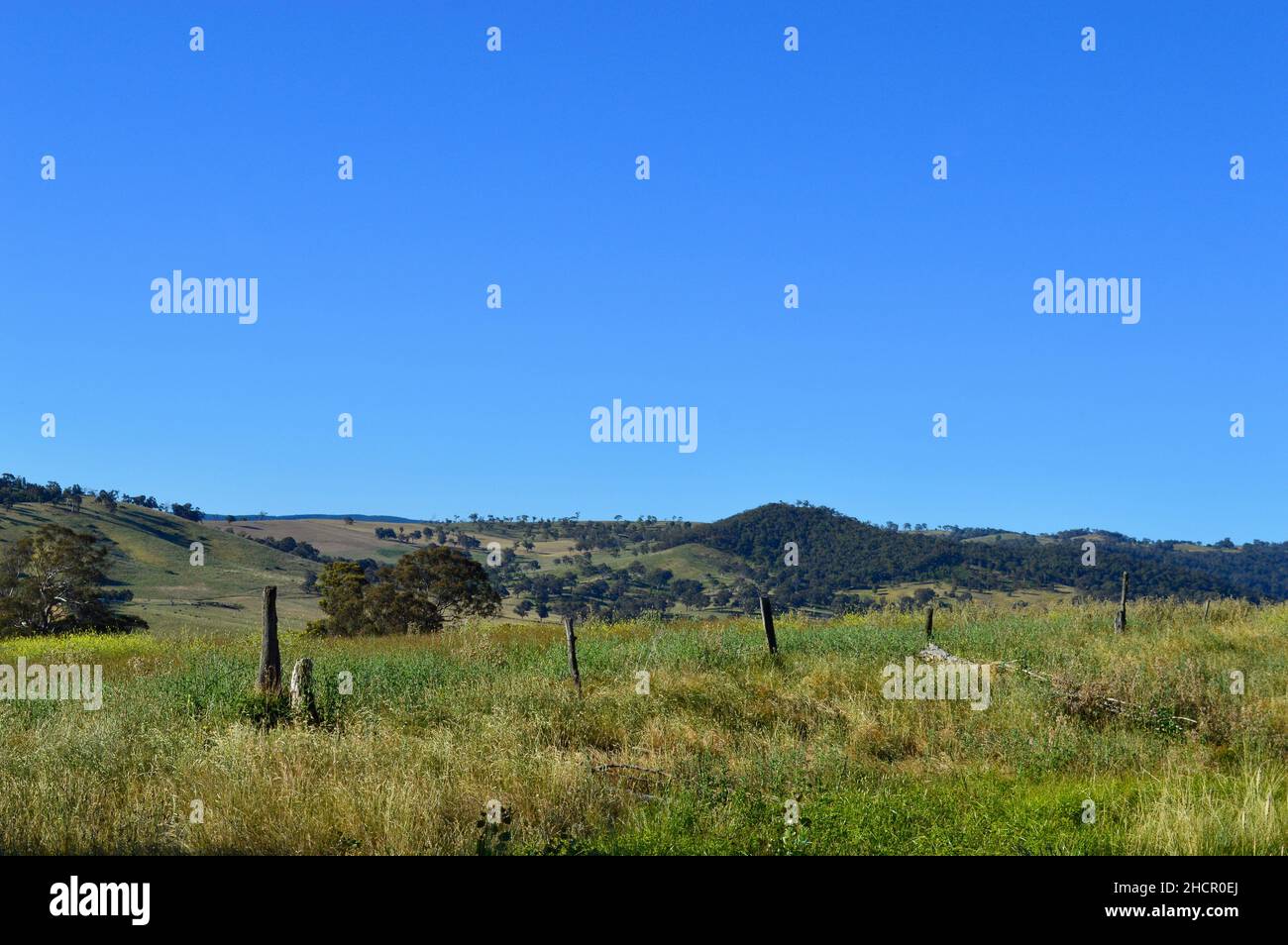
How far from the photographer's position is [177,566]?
136 meters

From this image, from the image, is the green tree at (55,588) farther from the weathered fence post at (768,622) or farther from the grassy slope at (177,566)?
the weathered fence post at (768,622)

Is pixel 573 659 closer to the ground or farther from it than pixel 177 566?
farther from it

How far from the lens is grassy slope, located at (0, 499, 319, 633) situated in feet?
363

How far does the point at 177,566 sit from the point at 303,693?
132650mm

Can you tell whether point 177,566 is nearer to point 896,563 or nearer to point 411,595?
point 411,595

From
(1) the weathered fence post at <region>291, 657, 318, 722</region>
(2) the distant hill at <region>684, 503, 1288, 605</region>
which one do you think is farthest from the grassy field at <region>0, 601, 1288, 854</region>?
(2) the distant hill at <region>684, 503, 1288, 605</region>

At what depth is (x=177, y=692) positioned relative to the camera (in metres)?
17.3

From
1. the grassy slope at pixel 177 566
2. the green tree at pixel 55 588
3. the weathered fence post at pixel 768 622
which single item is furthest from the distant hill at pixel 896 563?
the weathered fence post at pixel 768 622

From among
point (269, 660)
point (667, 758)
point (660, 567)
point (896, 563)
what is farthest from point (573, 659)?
point (660, 567)

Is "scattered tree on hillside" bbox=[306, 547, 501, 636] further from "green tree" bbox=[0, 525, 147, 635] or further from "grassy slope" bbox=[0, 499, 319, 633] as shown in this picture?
"grassy slope" bbox=[0, 499, 319, 633]

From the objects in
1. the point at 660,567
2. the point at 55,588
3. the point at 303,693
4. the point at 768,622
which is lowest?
the point at 660,567

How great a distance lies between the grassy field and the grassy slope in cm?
8463
